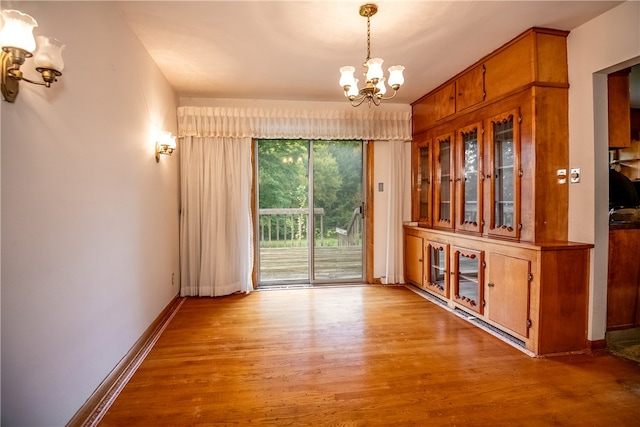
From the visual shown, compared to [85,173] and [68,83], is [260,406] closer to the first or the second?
[85,173]

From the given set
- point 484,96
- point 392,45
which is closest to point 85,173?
point 392,45

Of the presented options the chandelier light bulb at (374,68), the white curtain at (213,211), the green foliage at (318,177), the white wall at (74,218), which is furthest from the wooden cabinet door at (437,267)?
the white wall at (74,218)

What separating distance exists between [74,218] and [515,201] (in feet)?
10.4

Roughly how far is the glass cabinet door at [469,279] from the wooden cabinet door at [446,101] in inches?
62.2

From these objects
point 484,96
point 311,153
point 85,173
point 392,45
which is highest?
point 392,45

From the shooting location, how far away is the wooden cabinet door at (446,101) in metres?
3.55

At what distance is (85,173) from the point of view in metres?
1.78

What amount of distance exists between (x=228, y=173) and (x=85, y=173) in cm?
233

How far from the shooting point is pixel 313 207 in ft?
14.8

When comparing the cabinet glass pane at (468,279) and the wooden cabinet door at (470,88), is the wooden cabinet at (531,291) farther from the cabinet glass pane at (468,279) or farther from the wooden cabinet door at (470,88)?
the wooden cabinet door at (470,88)

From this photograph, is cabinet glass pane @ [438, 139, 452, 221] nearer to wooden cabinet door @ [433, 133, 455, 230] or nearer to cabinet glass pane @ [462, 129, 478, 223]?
wooden cabinet door @ [433, 133, 455, 230]

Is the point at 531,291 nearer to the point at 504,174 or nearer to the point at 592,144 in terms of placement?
the point at 504,174

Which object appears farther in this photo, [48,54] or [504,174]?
[504,174]

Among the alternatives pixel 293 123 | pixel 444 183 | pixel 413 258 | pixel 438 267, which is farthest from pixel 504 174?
pixel 293 123
